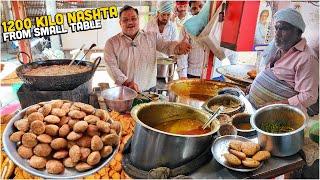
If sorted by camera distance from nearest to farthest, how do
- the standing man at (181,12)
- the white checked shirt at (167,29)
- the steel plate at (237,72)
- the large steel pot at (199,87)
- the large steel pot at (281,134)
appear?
the large steel pot at (281,134) → the large steel pot at (199,87) → the steel plate at (237,72) → the standing man at (181,12) → the white checked shirt at (167,29)

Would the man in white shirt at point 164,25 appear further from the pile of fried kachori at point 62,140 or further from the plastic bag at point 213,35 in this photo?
the pile of fried kachori at point 62,140

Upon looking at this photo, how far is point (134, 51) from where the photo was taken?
243 centimetres

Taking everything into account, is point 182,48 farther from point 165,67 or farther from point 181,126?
point 181,126

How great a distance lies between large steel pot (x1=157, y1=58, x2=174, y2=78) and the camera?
287cm

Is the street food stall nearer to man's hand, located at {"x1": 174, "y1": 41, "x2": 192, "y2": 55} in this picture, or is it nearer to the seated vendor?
the seated vendor

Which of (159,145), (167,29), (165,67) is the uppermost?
(167,29)

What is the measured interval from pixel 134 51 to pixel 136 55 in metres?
0.04

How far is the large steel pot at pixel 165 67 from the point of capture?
287 cm

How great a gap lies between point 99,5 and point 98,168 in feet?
3.77

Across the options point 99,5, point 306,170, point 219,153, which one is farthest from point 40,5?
point 306,170

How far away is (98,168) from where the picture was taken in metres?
1.09

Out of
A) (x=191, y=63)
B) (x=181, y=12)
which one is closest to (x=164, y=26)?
(x=181, y=12)

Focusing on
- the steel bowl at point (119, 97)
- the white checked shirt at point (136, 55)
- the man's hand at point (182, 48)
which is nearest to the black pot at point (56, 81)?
the steel bowl at point (119, 97)

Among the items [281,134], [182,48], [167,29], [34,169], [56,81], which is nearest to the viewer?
[34,169]
